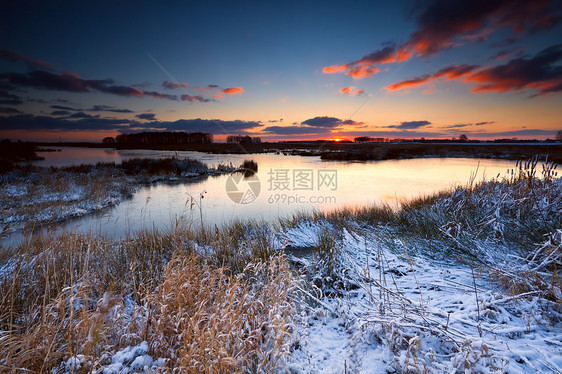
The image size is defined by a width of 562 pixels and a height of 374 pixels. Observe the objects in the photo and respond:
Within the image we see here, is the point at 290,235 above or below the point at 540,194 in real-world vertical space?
below

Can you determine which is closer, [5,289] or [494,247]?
[5,289]

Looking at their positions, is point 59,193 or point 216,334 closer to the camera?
point 216,334

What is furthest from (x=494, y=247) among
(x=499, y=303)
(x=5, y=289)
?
(x=5, y=289)

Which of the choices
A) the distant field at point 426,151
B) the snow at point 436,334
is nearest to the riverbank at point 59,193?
the snow at point 436,334

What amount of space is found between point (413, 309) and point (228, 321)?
2297 millimetres

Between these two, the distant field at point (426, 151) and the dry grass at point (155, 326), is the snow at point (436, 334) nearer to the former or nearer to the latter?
the dry grass at point (155, 326)

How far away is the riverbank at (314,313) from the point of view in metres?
2.18

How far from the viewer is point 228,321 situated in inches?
99.2

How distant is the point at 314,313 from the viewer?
11.1 feet

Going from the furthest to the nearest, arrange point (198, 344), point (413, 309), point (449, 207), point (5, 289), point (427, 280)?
1. point (449, 207)
2. point (427, 280)
3. point (5, 289)
4. point (413, 309)
5. point (198, 344)

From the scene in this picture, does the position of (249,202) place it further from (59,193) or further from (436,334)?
(436,334)

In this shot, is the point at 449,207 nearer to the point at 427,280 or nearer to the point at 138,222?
the point at 427,280

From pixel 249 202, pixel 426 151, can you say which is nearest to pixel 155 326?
pixel 249 202

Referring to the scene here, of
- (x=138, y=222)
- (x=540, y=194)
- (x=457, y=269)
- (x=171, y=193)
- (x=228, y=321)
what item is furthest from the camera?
(x=171, y=193)
